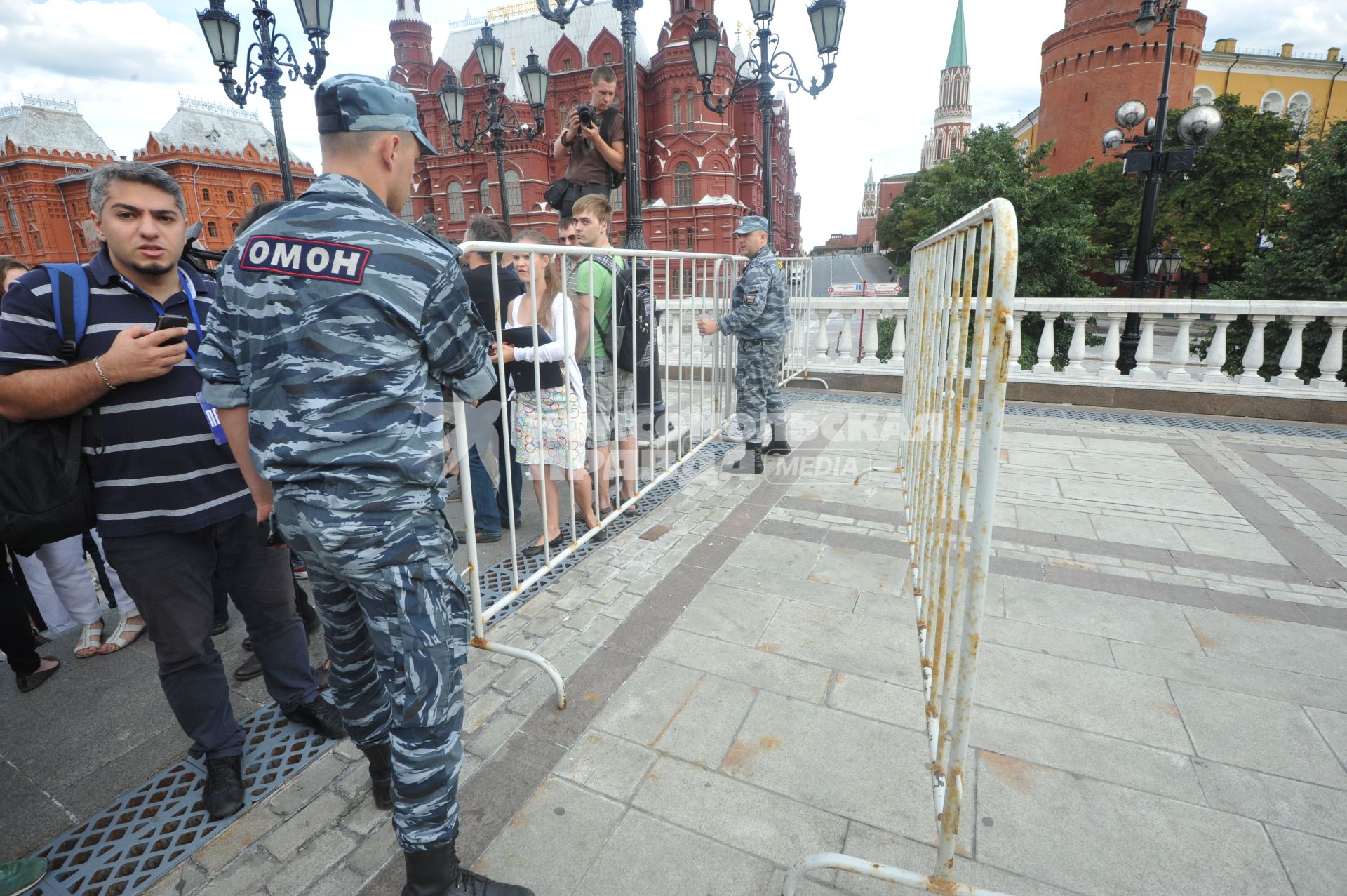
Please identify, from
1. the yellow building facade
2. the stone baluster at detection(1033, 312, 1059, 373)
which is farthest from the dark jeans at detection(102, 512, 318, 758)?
the yellow building facade

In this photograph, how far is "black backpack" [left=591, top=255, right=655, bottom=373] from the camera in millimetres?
4000

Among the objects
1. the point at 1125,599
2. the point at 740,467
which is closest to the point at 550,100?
the point at 740,467

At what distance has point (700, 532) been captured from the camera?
454 centimetres

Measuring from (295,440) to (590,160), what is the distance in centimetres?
444

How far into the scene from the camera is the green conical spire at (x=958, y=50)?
10038cm

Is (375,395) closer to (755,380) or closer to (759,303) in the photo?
(759,303)

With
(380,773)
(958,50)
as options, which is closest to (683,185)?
(380,773)

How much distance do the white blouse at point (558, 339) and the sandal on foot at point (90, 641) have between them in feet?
8.52

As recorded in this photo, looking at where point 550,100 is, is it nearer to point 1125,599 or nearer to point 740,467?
point 740,467

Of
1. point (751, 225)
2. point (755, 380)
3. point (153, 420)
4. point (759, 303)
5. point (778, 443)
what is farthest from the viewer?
point (778, 443)

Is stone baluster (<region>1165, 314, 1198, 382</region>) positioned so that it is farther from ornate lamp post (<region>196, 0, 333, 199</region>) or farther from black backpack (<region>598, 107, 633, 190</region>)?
ornate lamp post (<region>196, 0, 333, 199</region>)

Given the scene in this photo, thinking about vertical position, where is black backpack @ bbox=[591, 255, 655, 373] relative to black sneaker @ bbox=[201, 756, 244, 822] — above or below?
above

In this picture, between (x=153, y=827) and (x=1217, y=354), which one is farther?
(x=1217, y=354)

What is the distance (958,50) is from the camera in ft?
335
